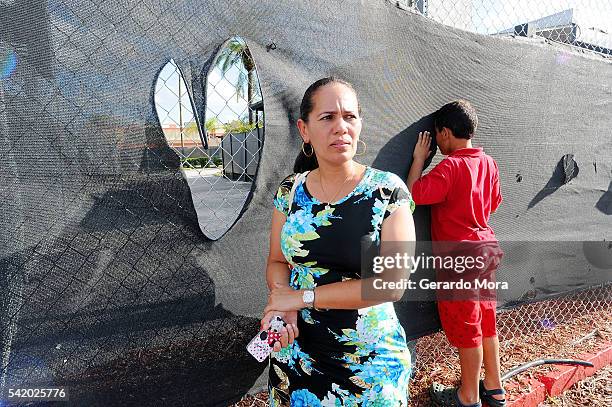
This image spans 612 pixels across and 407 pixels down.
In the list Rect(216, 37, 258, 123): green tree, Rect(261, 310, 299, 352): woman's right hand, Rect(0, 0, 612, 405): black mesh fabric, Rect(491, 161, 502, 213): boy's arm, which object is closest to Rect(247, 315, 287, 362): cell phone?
Rect(261, 310, 299, 352): woman's right hand

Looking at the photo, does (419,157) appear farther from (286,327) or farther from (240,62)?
(286,327)

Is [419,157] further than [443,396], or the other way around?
[443,396]

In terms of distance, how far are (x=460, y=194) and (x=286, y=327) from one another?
1265mm

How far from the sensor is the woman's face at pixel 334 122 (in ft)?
4.99

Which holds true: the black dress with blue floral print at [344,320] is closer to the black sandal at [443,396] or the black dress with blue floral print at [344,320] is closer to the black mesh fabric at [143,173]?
the black mesh fabric at [143,173]

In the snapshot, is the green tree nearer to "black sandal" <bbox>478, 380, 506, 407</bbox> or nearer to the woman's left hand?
the woman's left hand

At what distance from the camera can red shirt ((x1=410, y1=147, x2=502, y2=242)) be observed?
2225mm

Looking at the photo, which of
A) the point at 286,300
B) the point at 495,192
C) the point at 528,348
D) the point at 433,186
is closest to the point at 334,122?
the point at 286,300

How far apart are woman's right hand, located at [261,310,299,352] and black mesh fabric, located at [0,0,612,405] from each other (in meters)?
0.45

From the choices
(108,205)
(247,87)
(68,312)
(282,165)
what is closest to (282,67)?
(247,87)

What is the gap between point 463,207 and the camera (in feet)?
7.48

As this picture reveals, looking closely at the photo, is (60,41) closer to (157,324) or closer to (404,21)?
(157,324)

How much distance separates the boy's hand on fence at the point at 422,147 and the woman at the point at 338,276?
2.92ft

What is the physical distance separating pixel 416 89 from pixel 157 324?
1.76 meters
